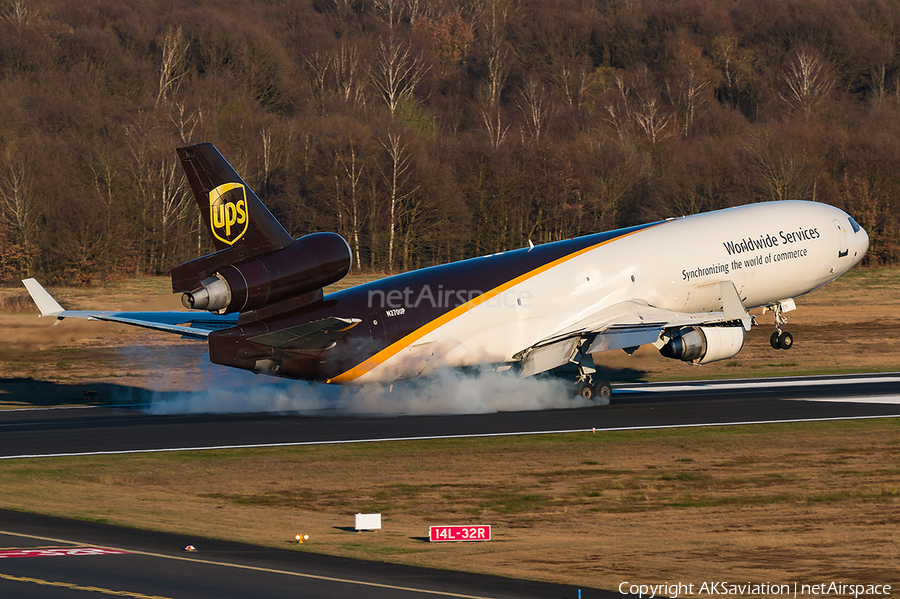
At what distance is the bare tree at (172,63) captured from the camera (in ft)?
411

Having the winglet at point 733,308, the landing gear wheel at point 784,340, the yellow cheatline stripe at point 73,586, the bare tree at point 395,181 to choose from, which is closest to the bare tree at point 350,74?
the bare tree at point 395,181

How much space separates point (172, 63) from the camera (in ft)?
431

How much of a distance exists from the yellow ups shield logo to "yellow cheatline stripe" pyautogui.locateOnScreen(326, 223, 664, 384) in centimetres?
696

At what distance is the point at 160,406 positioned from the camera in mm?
40594

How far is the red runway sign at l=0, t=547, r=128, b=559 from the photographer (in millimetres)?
18272

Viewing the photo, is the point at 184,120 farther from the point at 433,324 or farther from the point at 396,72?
the point at 433,324

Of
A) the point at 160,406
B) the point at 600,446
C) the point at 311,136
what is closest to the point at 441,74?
the point at 311,136

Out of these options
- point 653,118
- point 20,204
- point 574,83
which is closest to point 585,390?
point 20,204

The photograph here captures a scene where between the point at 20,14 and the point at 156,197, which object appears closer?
the point at 156,197

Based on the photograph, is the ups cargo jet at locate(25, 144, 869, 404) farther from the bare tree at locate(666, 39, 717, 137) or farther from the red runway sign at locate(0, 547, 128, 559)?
the bare tree at locate(666, 39, 717, 137)

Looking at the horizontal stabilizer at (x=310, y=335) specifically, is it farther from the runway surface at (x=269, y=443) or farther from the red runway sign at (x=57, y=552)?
the red runway sign at (x=57, y=552)

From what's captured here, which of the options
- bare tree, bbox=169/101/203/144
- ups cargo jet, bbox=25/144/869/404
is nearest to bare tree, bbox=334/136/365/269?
bare tree, bbox=169/101/203/144

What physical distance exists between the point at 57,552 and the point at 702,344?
978 inches

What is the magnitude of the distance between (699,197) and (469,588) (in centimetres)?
7790
